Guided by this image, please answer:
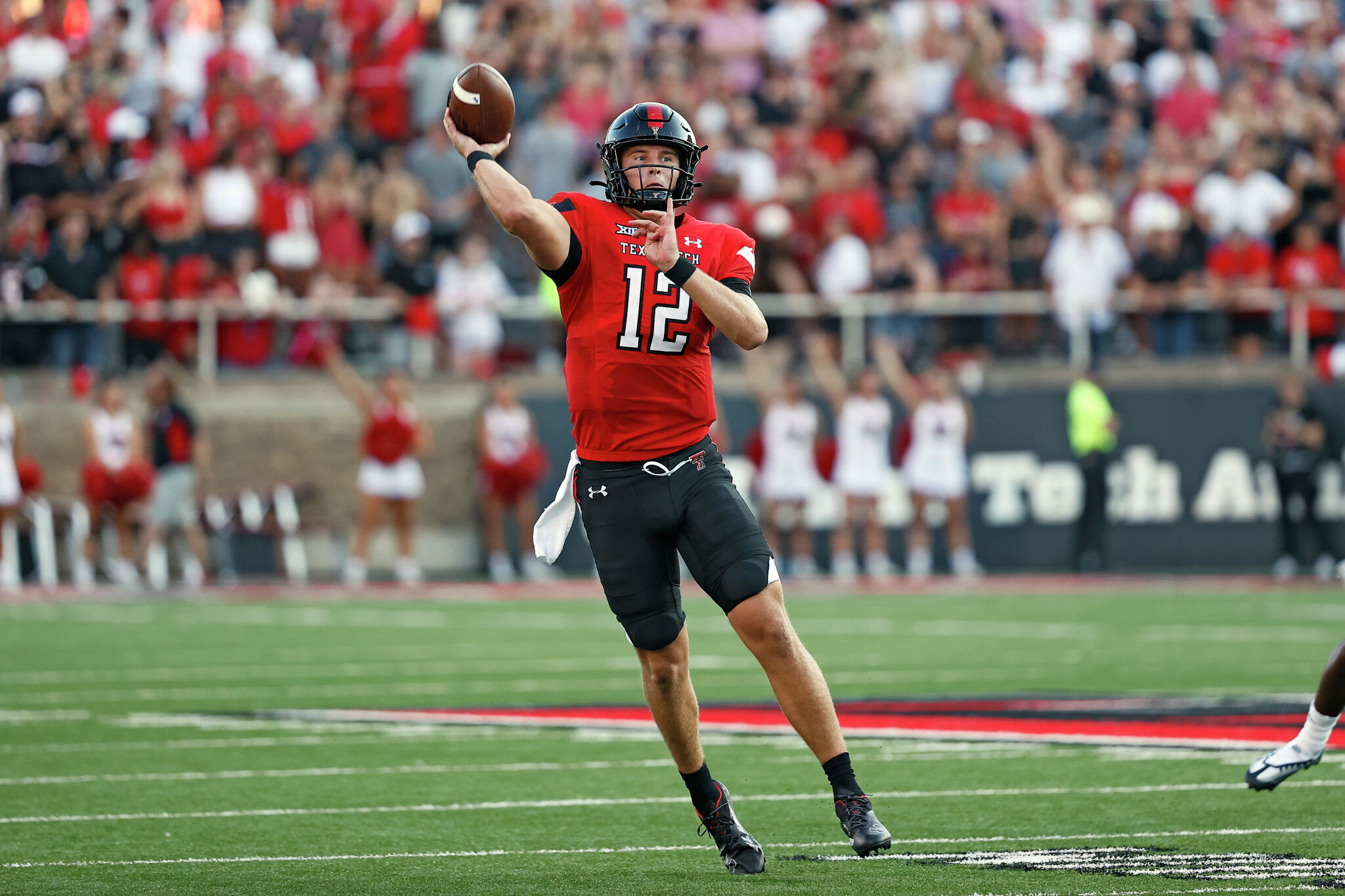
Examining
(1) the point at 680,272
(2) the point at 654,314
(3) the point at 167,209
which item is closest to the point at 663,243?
(1) the point at 680,272

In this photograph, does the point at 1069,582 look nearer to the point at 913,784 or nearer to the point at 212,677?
the point at 212,677

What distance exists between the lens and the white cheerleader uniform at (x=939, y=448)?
1805cm

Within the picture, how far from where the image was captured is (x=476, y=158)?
5.39m

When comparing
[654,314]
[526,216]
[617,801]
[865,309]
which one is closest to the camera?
[526,216]

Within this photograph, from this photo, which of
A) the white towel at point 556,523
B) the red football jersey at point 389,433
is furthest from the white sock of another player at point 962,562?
the white towel at point 556,523

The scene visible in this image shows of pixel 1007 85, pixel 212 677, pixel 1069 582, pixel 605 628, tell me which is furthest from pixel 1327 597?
pixel 212 677

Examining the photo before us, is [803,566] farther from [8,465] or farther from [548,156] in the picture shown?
[8,465]

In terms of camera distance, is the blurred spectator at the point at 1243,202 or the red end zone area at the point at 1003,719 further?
the blurred spectator at the point at 1243,202

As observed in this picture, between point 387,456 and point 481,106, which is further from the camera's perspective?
point 387,456

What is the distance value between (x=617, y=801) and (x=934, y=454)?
1202 cm

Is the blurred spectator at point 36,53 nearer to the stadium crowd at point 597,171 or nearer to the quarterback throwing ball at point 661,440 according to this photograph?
the stadium crowd at point 597,171

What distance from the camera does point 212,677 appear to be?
34.0 ft

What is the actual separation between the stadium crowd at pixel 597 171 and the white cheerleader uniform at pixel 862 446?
862mm

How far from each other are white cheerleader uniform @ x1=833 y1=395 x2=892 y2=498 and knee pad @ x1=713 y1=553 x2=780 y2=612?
1309 cm
